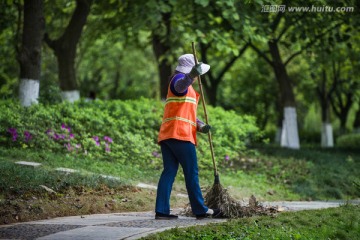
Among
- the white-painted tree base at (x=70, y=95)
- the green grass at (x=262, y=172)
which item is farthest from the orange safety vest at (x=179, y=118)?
the white-painted tree base at (x=70, y=95)

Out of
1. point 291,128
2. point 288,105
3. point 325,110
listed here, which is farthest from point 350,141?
point 288,105

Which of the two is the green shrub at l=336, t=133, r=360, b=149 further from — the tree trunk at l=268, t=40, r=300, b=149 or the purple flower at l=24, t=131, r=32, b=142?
the purple flower at l=24, t=131, r=32, b=142

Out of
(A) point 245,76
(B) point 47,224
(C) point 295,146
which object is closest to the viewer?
(B) point 47,224

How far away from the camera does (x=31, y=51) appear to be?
52.5ft

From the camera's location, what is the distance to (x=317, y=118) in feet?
124

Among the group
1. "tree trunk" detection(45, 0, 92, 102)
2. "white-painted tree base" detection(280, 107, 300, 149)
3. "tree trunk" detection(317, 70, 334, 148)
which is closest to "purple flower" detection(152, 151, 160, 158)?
"tree trunk" detection(45, 0, 92, 102)

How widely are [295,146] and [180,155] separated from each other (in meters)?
14.0

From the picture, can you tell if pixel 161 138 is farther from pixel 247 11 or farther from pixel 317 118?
pixel 317 118

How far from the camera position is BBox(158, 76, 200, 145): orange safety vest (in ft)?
28.9

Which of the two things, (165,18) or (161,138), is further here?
(165,18)

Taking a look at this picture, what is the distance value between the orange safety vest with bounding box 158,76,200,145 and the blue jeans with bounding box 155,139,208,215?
3.4 inches

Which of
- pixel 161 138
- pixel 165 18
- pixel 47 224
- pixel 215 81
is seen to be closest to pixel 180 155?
pixel 161 138

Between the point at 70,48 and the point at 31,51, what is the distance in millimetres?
3518

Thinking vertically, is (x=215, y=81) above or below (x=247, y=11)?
below
